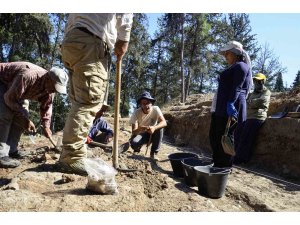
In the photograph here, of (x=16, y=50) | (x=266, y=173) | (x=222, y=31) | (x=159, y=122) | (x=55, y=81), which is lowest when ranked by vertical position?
(x=266, y=173)

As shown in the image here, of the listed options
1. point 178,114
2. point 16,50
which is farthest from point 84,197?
point 16,50

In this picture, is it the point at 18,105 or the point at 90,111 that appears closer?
the point at 90,111

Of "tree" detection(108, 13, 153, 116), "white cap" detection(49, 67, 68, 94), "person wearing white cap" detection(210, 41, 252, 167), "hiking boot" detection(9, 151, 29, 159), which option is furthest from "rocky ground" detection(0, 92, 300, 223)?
"tree" detection(108, 13, 153, 116)

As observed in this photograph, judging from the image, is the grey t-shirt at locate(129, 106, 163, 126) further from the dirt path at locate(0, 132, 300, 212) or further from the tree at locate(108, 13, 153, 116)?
the tree at locate(108, 13, 153, 116)

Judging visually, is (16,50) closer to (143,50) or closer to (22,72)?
(143,50)

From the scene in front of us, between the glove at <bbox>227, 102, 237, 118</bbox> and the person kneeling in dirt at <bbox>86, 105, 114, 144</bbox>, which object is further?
the person kneeling in dirt at <bbox>86, 105, 114, 144</bbox>

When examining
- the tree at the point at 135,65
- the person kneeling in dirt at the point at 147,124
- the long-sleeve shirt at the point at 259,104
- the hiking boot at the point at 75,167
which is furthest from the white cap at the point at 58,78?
the tree at the point at 135,65

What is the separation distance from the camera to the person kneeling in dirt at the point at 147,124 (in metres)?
5.26

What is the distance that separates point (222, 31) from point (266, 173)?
2232 centimetres

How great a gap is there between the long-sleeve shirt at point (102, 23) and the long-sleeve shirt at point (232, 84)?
1.82 metres

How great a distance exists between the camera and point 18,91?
3.63 metres

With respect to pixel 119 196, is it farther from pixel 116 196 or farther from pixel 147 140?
pixel 147 140

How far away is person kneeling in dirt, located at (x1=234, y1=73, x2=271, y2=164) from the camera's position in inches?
248

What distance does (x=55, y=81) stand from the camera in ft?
12.3
